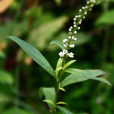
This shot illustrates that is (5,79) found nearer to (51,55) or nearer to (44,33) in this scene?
(44,33)

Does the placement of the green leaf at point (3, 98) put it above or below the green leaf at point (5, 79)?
below

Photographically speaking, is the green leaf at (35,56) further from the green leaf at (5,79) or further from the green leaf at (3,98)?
the green leaf at (3,98)

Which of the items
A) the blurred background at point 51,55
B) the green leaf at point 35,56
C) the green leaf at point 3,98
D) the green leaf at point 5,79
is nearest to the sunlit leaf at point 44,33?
the blurred background at point 51,55

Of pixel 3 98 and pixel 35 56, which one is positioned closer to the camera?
pixel 35 56

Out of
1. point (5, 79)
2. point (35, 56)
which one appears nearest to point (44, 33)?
point (5, 79)

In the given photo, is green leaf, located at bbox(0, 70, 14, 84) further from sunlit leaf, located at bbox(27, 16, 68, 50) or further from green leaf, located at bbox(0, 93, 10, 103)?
sunlit leaf, located at bbox(27, 16, 68, 50)

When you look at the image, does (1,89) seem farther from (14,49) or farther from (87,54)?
(87,54)

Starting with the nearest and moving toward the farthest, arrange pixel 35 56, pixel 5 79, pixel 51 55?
pixel 35 56 < pixel 5 79 < pixel 51 55

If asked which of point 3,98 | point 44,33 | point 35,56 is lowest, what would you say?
point 35,56
